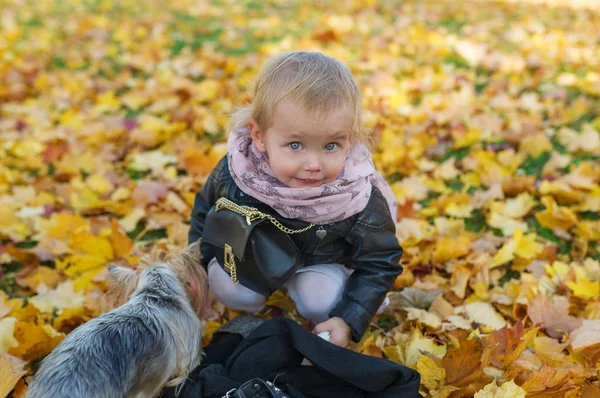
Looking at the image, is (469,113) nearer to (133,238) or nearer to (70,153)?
(133,238)

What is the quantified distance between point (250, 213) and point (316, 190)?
1.00 feet

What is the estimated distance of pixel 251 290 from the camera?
254 centimetres

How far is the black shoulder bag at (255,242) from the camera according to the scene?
2.29 m

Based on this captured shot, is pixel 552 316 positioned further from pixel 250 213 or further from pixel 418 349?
pixel 250 213

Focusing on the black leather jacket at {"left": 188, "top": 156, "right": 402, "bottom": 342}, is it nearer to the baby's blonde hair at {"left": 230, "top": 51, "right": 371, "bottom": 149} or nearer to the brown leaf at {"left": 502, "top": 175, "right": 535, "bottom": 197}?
the baby's blonde hair at {"left": 230, "top": 51, "right": 371, "bottom": 149}

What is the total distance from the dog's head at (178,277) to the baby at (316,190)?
0.92 ft

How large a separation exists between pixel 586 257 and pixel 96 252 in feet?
8.84

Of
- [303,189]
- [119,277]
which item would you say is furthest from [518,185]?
[119,277]

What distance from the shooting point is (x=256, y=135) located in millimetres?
2295

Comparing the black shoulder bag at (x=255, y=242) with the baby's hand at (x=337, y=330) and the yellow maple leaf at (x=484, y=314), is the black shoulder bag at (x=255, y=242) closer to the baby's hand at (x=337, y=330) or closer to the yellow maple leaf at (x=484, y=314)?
the baby's hand at (x=337, y=330)

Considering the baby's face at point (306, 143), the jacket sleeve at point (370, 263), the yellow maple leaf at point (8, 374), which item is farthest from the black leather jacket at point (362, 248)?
the yellow maple leaf at point (8, 374)

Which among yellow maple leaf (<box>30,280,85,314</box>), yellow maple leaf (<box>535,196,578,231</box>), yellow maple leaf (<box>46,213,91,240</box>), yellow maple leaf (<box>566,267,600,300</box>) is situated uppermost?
yellow maple leaf (<box>535,196,578,231</box>)

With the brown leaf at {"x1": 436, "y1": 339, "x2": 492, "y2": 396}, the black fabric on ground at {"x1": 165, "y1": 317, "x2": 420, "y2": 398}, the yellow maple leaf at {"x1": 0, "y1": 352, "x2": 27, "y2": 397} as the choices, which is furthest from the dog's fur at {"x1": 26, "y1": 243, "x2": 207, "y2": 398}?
the brown leaf at {"x1": 436, "y1": 339, "x2": 492, "y2": 396}

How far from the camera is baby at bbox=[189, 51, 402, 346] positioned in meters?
2.10
